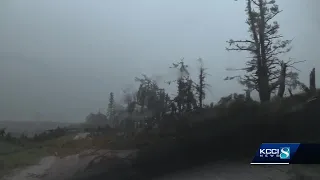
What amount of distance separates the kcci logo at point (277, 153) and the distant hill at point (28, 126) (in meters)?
3.87

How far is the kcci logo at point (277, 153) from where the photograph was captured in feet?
20.6

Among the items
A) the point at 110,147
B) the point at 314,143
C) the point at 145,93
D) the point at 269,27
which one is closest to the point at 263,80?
the point at 269,27

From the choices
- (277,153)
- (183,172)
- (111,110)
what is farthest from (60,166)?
(277,153)

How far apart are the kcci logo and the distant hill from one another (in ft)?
12.7

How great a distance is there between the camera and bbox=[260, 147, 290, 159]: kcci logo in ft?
20.6

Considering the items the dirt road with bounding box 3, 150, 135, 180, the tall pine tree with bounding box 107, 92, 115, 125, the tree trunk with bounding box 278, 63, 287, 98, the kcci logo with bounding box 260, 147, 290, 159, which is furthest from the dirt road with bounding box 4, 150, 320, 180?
the tree trunk with bounding box 278, 63, 287, 98

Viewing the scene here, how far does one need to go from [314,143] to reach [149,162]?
3.15m

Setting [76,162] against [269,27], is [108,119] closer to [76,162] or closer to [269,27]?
[76,162]

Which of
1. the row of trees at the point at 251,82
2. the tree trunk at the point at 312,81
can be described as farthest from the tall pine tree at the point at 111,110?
→ the tree trunk at the point at 312,81

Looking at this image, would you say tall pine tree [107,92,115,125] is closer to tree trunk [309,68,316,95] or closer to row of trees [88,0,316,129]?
row of trees [88,0,316,129]

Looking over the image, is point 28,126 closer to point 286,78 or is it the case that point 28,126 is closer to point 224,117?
point 224,117

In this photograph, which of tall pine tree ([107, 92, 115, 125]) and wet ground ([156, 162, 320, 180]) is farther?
tall pine tree ([107, 92, 115, 125])

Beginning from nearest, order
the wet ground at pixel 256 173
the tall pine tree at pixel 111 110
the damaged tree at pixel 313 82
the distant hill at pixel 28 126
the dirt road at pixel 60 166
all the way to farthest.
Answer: the dirt road at pixel 60 166 < the wet ground at pixel 256 173 < the distant hill at pixel 28 126 < the tall pine tree at pixel 111 110 < the damaged tree at pixel 313 82

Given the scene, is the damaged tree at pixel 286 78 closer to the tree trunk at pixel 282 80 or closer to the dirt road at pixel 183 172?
the tree trunk at pixel 282 80
